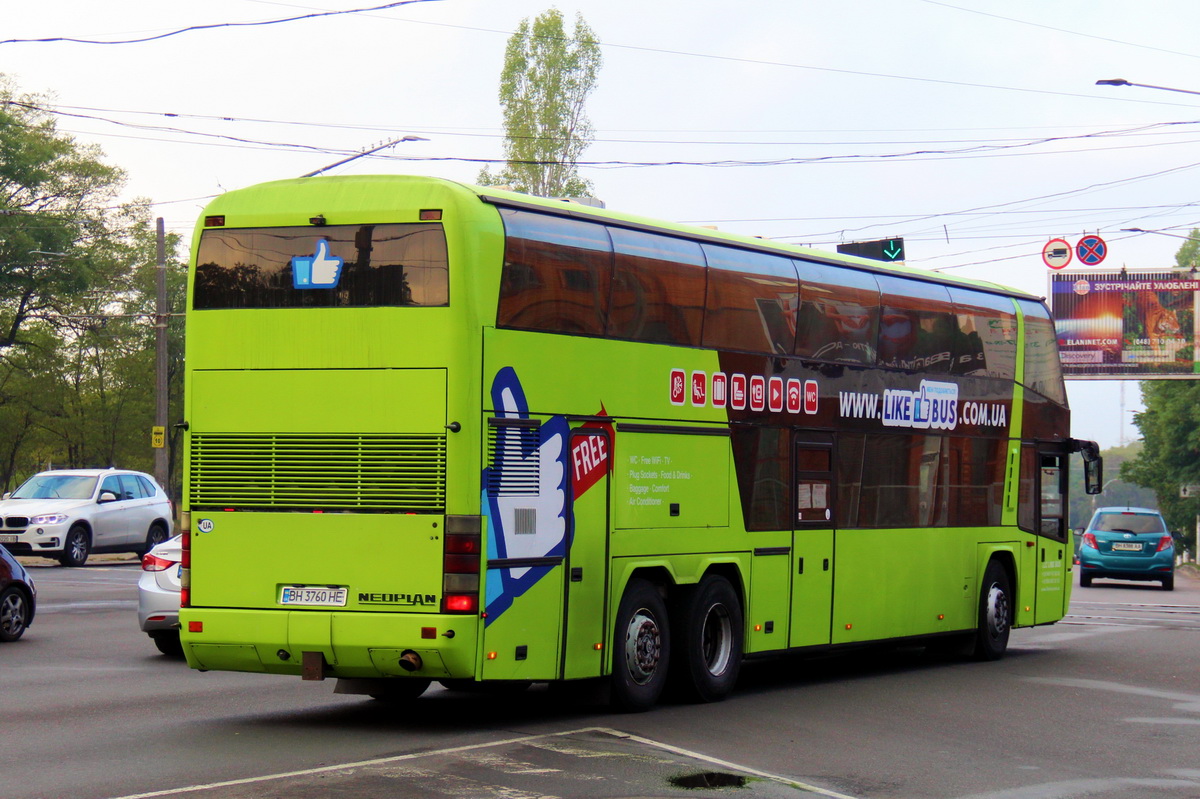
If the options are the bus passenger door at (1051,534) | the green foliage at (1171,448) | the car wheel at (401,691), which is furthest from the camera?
the green foliage at (1171,448)

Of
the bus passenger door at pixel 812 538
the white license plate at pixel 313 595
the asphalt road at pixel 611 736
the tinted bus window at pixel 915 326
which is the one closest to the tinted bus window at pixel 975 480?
the tinted bus window at pixel 915 326

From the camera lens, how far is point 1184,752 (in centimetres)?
1080

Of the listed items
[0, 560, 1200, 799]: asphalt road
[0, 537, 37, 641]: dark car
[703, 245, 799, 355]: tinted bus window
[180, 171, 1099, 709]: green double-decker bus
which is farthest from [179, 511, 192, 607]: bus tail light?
[0, 537, 37, 641]: dark car

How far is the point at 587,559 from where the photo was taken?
37.6 ft

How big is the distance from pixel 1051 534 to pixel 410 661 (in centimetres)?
1024

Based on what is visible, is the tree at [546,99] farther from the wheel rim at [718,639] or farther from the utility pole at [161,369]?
the wheel rim at [718,639]

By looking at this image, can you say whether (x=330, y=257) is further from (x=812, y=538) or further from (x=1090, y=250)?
(x=1090, y=250)

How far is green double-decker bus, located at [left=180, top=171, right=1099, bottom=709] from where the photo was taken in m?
10.5

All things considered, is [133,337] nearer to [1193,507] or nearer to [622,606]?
[1193,507]

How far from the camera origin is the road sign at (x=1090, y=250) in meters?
47.7

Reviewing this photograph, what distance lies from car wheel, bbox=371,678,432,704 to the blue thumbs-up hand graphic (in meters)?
3.11

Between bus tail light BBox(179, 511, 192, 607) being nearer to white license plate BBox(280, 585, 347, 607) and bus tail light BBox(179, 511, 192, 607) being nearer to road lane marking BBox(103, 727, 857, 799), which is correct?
white license plate BBox(280, 585, 347, 607)

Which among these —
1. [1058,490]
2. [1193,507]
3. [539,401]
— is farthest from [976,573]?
[1193,507]

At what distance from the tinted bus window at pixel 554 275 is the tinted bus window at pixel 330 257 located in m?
0.56
